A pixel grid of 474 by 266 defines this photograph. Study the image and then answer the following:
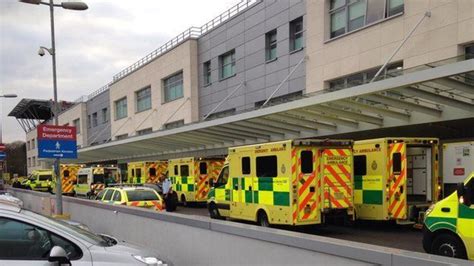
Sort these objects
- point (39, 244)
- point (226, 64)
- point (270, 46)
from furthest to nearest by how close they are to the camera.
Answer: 1. point (226, 64)
2. point (270, 46)
3. point (39, 244)

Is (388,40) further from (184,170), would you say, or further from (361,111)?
(184,170)

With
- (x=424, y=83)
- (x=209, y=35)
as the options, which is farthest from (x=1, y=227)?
(x=209, y=35)

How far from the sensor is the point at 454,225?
7.97 m

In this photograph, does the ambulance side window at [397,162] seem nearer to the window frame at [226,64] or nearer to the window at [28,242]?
the window at [28,242]

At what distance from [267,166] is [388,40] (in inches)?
392

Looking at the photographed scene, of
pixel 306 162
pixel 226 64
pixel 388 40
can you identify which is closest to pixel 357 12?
pixel 388 40

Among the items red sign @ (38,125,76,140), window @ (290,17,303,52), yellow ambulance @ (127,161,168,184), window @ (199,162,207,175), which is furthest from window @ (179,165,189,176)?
red sign @ (38,125,76,140)

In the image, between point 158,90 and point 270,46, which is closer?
point 270,46

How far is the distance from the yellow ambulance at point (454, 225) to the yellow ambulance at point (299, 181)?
4.71 m

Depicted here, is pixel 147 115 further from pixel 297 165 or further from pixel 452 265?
pixel 452 265

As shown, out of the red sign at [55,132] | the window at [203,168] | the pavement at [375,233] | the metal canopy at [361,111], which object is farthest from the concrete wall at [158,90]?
the pavement at [375,233]

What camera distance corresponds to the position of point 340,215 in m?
13.5

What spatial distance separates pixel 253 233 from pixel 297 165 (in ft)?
24.7

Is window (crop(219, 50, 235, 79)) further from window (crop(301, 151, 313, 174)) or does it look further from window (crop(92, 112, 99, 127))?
window (crop(92, 112, 99, 127))
